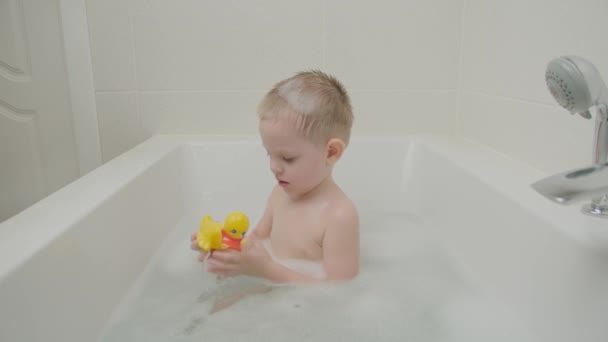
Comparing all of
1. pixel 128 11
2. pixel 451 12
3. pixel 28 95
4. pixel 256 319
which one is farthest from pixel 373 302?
pixel 28 95

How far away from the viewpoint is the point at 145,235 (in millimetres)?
1084

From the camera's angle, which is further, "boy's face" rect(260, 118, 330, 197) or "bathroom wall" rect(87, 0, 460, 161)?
"bathroom wall" rect(87, 0, 460, 161)

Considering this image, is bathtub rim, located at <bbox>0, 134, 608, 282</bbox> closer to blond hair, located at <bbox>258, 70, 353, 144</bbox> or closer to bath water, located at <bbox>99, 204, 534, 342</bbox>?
bath water, located at <bbox>99, 204, 534, 342</bbox>

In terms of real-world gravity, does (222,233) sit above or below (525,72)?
below

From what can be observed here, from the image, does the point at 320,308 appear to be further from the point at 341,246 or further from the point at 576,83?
the point at 576,83

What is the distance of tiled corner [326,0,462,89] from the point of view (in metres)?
1.57

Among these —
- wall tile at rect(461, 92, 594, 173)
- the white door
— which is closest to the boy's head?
wall tile at rect(461, 92, 594, 173)

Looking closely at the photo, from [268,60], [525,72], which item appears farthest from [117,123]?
[525,72]

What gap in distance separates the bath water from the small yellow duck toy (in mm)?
113

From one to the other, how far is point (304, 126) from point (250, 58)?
76cm

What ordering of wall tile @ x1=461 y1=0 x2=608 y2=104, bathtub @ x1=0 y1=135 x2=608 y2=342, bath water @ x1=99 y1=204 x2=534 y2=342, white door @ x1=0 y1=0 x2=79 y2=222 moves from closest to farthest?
bathtub @ x1=0 y1=135 x2=608 y2=342
bath water @ x1=99 y1=204 x2=534 y2=342
wall tile @ x1=461 y1=0 x2=608 y2=104
white door @ x1=0 y1=0 x2=79 y2=222

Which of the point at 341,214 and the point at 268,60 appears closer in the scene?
the point at 341,214

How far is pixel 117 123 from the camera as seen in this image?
1631 millimetres

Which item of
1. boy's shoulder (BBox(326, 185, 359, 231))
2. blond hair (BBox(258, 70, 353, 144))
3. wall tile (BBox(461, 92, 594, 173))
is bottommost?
boy's shoulder (BBox(326, 185, 359, 231))
